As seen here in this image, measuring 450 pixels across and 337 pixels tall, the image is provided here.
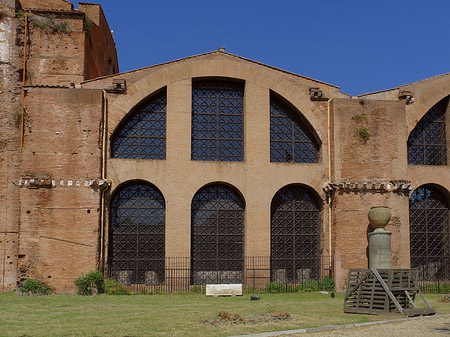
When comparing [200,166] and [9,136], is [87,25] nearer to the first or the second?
[9,136]

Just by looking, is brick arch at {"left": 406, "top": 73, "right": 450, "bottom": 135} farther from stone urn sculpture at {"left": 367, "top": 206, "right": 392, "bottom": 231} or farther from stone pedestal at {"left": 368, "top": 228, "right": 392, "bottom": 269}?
stone pedestal at {"left": 368, "top": 228, "right": 392, "bottom": 269}

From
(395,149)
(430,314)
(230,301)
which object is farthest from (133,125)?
(430,314)

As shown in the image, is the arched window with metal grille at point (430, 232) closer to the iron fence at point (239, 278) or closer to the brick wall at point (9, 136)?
the iron fence at point (239, 278)

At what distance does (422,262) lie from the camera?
68.6 feet

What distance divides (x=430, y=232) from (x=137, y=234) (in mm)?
10940

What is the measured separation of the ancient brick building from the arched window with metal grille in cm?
5

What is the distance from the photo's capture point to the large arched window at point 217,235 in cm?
Answer: 1950

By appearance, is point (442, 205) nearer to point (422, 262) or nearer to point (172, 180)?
point (422, 262)

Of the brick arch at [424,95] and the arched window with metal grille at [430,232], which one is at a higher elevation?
the brick arch at [424,95]

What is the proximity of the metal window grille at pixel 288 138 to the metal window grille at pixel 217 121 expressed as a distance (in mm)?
1211

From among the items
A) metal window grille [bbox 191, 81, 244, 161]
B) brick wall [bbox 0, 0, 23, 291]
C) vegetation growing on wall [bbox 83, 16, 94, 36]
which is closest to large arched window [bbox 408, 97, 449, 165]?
metal window grille [bbox 191, 81, 244, 161]

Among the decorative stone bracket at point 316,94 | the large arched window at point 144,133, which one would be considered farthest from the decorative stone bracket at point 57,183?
the decorative stone bracket at point 316,94

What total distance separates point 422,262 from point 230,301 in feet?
29.7

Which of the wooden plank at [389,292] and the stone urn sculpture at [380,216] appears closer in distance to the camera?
the wooden plank at [389,292]
